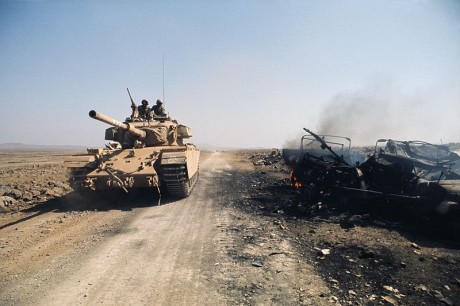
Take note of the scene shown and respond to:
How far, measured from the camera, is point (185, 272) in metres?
4.59

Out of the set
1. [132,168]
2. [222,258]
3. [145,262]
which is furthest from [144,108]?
[222,258]

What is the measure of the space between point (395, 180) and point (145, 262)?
634 centimetres

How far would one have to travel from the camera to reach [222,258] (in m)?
5.08

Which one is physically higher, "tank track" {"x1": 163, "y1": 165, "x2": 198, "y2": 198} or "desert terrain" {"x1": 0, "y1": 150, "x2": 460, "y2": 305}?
"tank track" {"x1": 163, "y1": 165, "x2": 198, "y2": 198}

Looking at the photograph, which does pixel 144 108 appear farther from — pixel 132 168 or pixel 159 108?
pixel 132 168

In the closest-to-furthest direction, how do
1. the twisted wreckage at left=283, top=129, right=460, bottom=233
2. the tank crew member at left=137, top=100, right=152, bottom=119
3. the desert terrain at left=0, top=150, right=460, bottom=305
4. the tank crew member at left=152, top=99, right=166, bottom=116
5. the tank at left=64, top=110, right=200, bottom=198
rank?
the desert terrain at left=0, top=150, right=460, bottom=305 → the twisted wreckage at left=283, top=129, right=460, bottom=233 → the tank at left=64, top=110, right=200, bottom=198 → the tank crew member at left=137, top=100, right=152, bottom=119 → the tank crew member at left=152, top=99, right=166, bottom=116

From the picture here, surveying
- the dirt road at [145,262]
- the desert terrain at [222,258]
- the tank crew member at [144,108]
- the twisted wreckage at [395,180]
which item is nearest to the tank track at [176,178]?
the desert terrain at [222,258]

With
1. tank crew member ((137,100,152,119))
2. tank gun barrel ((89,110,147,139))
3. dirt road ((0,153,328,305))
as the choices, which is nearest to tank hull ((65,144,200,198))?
tank gun barrel ((89,110,147,139))

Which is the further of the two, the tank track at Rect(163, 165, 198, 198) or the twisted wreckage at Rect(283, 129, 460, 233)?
the tank track at Rect(163, 165, 198, 198)

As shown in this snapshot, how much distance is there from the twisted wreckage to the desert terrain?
483 millimetres

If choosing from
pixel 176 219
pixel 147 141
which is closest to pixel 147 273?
pixel 176 219

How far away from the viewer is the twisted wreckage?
6.33 metres

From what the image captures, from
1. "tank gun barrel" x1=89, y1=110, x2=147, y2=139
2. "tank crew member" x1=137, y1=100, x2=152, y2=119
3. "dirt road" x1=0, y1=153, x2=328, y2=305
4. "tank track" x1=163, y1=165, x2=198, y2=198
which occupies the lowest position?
"dirt road" x1=0, y1=153, x2=328, y2=305

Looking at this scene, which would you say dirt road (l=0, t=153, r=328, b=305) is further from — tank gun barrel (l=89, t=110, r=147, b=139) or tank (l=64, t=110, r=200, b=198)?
tank gun barrel (l=89, t=110, r=147, b=139)
